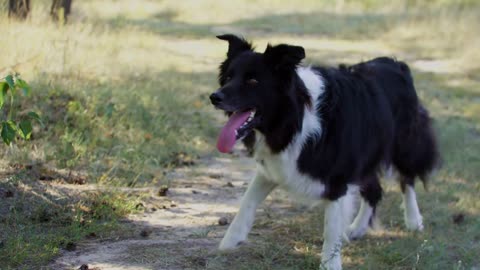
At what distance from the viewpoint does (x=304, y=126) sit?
180 inches

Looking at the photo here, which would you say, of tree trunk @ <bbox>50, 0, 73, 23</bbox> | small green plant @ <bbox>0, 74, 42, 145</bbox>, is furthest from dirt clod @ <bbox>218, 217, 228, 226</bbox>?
tree trunk @ <bbox>50, 0, 73, 23</bbox>

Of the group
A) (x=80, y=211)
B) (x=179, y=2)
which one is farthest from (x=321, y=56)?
(x=80, y=211)

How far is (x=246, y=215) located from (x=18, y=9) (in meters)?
6.36

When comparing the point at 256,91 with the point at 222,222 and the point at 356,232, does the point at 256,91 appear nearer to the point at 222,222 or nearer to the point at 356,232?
the point at 222,222

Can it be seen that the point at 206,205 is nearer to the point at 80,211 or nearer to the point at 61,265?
the point at 80,211

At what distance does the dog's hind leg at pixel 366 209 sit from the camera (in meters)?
5.66

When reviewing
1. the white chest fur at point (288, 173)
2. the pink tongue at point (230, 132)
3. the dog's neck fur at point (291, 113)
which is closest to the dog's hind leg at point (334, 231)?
the white chest fur at point (288, 173)

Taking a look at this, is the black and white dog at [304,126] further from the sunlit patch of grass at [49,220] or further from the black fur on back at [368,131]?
the sunlit patch of grass at [49,220]

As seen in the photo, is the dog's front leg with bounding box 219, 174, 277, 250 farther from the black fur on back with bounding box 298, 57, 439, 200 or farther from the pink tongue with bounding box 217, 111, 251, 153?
the pink tongue with bounding box 217, 111, 251, 153

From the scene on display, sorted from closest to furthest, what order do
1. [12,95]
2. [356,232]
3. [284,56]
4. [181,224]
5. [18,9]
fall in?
[12,95] < [284,56] < [181,224] < [356,232] < [18,9]

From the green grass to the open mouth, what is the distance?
2.79ft

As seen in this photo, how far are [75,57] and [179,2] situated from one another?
621 inches

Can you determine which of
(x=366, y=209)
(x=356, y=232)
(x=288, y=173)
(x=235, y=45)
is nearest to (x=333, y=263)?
(x=288, y=173)

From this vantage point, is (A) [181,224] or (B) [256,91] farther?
(A) [181,224]
